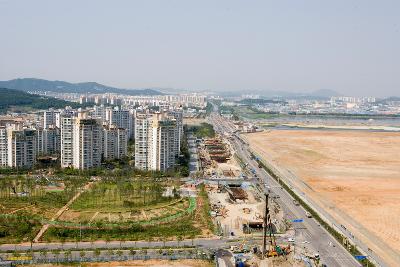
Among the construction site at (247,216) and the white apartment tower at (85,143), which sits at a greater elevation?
the white apartment tower at (85,143)

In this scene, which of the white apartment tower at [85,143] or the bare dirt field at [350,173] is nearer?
the bare dirt field at [350,173]

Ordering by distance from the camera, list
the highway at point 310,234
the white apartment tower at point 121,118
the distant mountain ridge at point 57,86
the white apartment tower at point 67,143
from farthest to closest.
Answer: the distant mountain ridge at point 57,86, the white apartment tower at point 121,118, the white apartment tower at point 67,143, the highway at point 310,234

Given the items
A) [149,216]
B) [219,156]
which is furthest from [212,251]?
[219,156]

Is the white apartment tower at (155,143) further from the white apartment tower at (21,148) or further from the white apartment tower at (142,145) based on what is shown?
the white apartment tower at (21,148)

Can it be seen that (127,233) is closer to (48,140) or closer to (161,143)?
(161,143)

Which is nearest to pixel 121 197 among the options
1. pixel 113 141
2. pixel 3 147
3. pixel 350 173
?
pixel 113 141

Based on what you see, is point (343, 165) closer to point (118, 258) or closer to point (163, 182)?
point (163, 182)

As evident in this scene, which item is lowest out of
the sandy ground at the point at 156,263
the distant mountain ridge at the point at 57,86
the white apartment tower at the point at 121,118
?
the sandy ground at the point at 156,263

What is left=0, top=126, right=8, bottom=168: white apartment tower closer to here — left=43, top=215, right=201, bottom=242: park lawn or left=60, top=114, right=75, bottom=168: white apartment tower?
left=60, top=114, right=75, bottom=168: white apartment tower

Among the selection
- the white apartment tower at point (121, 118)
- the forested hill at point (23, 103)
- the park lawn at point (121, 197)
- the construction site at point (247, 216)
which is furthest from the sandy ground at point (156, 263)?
the forested hill at point (23, 103)
